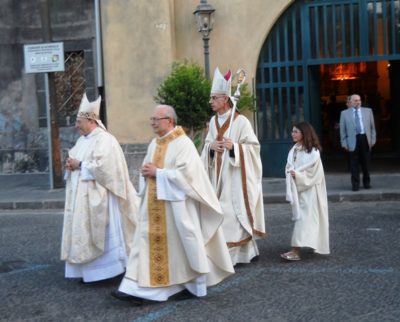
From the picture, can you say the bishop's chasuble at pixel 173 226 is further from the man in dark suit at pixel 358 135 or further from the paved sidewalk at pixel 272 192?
the man in dark suit at pixel 358 135

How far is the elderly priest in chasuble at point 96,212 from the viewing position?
6867mm

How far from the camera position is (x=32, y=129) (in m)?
18.6

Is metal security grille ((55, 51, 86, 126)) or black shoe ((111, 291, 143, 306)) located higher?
metal security grille ((55, 51, 86, 126))

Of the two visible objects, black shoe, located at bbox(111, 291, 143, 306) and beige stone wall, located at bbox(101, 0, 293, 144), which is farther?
beige stone wall, located at bbox(101, 0, 293, 144)

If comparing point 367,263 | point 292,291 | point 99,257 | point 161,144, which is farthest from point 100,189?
point 367,263

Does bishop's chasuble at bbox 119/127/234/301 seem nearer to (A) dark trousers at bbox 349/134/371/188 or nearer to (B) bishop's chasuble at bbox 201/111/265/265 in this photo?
(B) bishop's chasuble at bbox 201/111/265/265

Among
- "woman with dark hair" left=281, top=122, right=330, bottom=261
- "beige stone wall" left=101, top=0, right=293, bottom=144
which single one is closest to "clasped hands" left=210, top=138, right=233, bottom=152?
"woman with dark hair" left=281, top=122, right=330, bottom=261

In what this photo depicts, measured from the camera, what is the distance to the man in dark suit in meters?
12.9

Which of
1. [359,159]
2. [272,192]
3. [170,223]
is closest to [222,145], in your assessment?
[170,223]

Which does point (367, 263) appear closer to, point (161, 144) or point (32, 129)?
point (161, 144)

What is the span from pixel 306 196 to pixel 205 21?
8.17 metres

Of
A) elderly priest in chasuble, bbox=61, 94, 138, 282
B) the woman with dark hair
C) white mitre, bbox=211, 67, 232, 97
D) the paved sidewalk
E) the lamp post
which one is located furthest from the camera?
the lamp post

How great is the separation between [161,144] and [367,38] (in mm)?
10043

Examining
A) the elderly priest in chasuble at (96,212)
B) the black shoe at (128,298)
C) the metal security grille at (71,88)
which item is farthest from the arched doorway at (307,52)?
the black shoe at (128,298)
